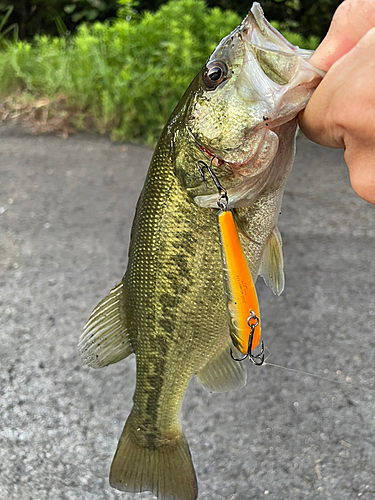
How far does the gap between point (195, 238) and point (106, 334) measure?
478 millimetres

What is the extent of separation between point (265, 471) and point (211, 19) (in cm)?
425

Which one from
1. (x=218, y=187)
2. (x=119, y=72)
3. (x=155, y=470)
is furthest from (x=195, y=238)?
(x=119, y=72)

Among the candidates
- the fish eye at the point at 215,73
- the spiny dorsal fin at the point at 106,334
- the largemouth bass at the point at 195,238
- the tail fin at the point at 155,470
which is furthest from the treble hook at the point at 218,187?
the tail fin at the point at 155,470

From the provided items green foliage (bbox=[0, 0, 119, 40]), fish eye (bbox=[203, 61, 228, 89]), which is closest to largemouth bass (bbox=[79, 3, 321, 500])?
fish eye (bbox=[203, 61, 228, 89])

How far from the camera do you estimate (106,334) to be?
141 cm

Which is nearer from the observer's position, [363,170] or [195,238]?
[363,170]

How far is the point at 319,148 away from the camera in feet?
15.4

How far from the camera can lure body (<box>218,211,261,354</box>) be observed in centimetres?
98

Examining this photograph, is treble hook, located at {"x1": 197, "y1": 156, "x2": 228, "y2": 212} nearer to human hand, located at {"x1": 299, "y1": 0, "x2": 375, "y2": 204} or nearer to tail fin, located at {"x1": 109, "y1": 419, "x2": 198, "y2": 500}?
human hand, located at {"x1": 299, "y1": 0, "x2": 375, "y2": 204}

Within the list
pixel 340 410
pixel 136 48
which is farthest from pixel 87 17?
pixel 340 410

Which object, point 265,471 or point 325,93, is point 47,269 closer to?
point 265,471

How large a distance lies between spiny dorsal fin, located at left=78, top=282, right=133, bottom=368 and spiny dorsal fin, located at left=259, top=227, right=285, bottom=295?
1.52 ft

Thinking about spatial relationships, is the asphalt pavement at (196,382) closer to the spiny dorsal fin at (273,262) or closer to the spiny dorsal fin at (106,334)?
the spiny dorsal fin at (106,334)

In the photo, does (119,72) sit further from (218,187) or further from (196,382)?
(218,187)
